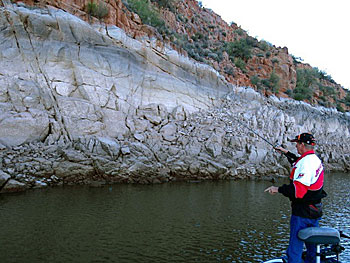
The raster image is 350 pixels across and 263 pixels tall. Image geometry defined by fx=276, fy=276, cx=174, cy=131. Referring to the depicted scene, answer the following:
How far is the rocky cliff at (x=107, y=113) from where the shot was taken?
534 inches

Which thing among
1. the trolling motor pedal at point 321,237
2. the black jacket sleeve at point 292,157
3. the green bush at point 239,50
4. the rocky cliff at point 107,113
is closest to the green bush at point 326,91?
the green bush at point 239,50

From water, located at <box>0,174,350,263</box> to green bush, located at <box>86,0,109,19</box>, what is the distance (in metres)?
11.2

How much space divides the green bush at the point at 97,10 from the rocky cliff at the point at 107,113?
3.25 ft

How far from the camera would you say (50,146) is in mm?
13695

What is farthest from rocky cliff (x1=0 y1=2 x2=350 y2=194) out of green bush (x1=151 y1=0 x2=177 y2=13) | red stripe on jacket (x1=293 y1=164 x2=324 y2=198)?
red stripe on jacket (x1=293 y1=164 x2=324 y2=198)

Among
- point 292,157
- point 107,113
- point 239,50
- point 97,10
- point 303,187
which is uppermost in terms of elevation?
point 239,50

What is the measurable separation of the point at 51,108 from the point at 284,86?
23.8 metres

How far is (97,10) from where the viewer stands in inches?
685

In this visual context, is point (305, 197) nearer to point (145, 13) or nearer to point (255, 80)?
point (145, 13)

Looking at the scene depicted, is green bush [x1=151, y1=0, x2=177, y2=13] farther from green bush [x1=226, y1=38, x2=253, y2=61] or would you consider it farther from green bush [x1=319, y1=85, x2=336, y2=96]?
green bush [x1=319, y1=85, x2=336, y2=96]

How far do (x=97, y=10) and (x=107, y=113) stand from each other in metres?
6.75

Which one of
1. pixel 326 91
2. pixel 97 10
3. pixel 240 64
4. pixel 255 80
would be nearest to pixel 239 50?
pixel 240 64

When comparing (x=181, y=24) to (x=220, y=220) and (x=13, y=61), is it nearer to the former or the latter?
(x=13, y=61)

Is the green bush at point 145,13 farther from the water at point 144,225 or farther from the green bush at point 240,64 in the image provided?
the water at point 144,225
